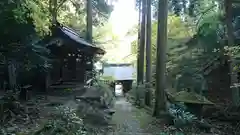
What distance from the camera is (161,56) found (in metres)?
11.5

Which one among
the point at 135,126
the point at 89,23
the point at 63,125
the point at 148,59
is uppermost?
the point at 89,23

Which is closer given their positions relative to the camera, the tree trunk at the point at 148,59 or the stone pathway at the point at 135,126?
the stone pathway at the point at 135,126

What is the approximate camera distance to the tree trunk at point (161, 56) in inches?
440

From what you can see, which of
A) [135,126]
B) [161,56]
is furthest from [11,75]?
[161,56]

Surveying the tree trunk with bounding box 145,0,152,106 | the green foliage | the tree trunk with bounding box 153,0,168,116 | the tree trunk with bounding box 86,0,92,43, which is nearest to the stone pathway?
the tree trunk with bounding box 153,0,168,116

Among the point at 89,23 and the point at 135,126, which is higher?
the point at 89,23

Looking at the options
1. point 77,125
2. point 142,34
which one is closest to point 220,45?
point 142,34

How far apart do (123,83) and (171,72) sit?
41.8ft

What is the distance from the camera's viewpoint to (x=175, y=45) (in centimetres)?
1606

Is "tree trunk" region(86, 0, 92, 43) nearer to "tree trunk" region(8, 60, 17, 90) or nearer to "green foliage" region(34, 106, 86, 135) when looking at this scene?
"tree trunk" region(8, 60, 17, 90)

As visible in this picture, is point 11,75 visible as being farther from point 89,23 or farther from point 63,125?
point 89,23

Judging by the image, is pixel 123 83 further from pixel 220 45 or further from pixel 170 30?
pixel 220 45

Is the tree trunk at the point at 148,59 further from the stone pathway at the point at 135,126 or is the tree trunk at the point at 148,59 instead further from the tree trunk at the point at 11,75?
the tree trunk at the point at 11,75

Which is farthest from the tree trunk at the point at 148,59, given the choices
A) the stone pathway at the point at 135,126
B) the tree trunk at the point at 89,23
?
the tree trunk at the point at 89,23
